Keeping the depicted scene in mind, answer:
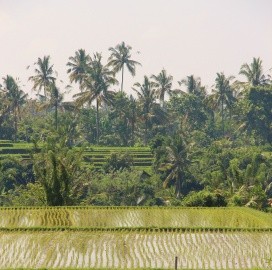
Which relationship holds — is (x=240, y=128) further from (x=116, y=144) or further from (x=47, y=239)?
(x=47, y=239)

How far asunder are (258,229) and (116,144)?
3545 centimetres

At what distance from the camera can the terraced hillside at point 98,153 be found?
38.8 meters

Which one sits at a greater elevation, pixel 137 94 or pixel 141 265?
pixel 137 94

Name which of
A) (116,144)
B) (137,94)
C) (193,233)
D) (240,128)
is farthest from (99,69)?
(193,233)

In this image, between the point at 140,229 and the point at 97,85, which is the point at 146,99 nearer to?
the point at 97,85

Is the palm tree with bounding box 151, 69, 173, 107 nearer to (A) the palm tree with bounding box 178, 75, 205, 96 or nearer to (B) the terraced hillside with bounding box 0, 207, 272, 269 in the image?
(A) the palm tree with bounding box 178, 75, 205, 96

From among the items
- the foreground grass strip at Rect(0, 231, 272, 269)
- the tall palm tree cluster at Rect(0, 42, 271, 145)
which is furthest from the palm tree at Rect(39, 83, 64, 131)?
the foreground grass strip at Rect(0, 231, 272, 269)

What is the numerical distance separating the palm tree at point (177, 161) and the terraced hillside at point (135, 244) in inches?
553

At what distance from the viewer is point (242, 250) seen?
35.6 feet

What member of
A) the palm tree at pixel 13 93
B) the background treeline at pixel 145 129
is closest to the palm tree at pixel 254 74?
the background treeline at pixel 145 129

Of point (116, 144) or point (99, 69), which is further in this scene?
point (116, 144)

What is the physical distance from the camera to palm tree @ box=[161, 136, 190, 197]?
2905cm

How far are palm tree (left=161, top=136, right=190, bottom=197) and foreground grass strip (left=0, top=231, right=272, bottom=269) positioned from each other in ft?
55.0

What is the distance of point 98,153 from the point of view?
41500mm
